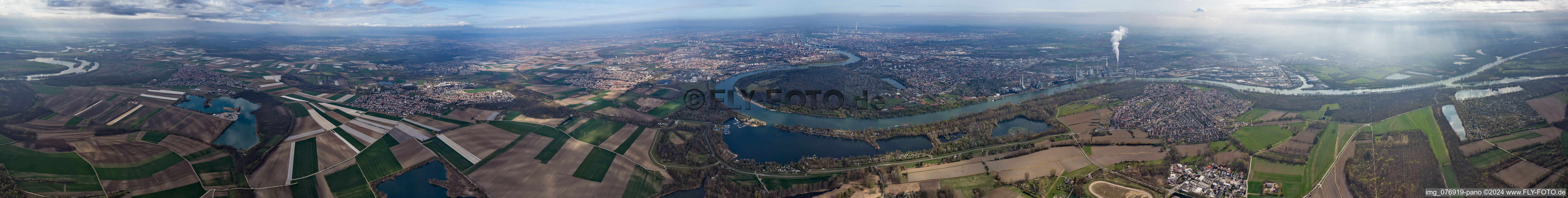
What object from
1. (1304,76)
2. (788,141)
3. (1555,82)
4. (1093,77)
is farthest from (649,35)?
(1555,82)

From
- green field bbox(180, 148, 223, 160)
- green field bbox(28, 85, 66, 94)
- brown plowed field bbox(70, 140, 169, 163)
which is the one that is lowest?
green field bbox(180, 148, 223, 160)

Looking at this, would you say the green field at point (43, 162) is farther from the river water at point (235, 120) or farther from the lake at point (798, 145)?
the lake at point (798, 145)

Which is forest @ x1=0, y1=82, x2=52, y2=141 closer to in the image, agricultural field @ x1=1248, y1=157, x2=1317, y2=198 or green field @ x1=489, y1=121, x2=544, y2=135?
green field @ x1=489, y1=121, x2=544, y2=135

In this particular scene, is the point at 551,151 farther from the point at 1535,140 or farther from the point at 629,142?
the point at 1535,140

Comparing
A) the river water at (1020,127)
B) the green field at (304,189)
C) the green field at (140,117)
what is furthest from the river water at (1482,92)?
the green field at (140,117)

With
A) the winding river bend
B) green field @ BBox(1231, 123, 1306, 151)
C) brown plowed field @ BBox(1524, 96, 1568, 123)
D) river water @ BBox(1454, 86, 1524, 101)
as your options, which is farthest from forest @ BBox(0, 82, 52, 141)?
river water @ BBox(1454, 86, 1524, 101)

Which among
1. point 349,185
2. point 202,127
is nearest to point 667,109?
point 349,185

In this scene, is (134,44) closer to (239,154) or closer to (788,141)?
(239,154)
